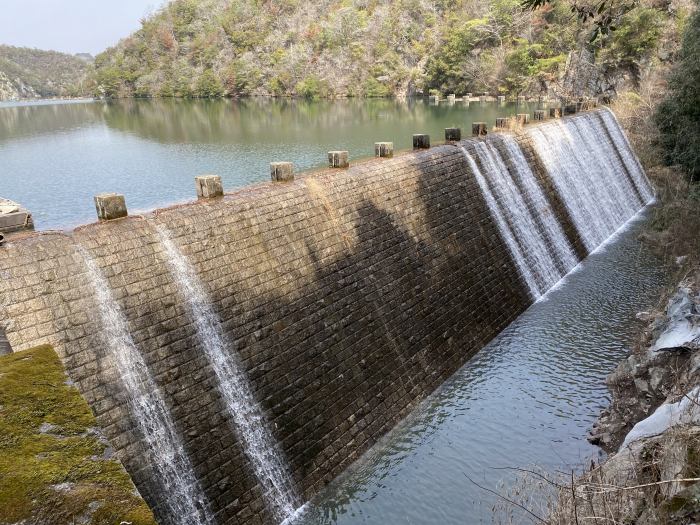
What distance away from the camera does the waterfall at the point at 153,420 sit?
8344 millimetres

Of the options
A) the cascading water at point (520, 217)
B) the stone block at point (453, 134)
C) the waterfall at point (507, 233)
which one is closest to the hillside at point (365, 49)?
the cascading water at point (520, 217)

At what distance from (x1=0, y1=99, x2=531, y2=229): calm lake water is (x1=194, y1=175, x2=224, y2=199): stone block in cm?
111

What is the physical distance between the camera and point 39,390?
5.49m

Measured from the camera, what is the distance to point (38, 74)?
160000 mm

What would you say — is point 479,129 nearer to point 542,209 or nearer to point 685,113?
point 542,209

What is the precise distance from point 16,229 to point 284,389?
553cm

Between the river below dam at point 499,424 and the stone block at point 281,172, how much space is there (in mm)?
6337

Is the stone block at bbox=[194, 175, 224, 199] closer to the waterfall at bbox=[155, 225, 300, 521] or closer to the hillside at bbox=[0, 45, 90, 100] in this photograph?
the waterfall at bbox=[155, 225, 300, 521]

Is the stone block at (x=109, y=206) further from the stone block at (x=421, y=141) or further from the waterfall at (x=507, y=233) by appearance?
the waterfall at (x=507, y=233)

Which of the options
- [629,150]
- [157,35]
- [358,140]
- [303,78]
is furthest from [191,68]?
[629,150]

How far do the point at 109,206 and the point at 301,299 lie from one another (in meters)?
4.20

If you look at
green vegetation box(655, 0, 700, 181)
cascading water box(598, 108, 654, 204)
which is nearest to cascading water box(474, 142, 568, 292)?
green vegetation box(655, 0, 700, 181)

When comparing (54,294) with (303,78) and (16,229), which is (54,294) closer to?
(16,229)

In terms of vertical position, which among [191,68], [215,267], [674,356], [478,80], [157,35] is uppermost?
[157,35]
